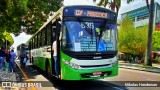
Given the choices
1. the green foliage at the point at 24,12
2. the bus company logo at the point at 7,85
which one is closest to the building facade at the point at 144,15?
the green foliage at the point at 24,12

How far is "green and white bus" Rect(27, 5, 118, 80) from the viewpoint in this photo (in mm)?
12875

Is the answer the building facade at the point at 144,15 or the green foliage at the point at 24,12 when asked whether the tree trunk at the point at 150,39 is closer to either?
the green foliage at the point at 24,12

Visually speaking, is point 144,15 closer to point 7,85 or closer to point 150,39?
point 150,39

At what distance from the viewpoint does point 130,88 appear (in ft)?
45.5

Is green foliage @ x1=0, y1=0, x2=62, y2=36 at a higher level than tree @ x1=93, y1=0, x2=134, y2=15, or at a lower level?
lower

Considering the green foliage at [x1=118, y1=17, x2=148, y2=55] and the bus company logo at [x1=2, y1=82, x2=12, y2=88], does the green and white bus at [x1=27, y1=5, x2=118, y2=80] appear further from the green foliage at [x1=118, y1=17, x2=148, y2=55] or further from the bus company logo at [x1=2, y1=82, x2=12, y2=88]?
the green foliage at [x1=118, y1=17, x2=148, y2=55]

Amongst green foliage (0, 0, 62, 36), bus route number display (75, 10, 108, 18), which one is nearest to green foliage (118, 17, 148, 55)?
green foliage (0, 0, 62, 36)

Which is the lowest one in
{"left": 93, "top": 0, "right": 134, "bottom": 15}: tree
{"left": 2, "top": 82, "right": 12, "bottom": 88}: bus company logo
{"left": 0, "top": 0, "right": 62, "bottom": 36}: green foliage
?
{"left": 2, "top": 82, "right": 12, "bottom": 88}: bus company logo

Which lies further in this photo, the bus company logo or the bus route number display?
the bus company logo

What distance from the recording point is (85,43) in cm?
1305

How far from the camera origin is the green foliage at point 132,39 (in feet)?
179

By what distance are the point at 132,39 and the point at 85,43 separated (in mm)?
43027

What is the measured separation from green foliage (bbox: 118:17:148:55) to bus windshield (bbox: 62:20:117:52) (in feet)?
136

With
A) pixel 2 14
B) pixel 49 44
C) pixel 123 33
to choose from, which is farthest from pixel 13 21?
pixel 123 33
